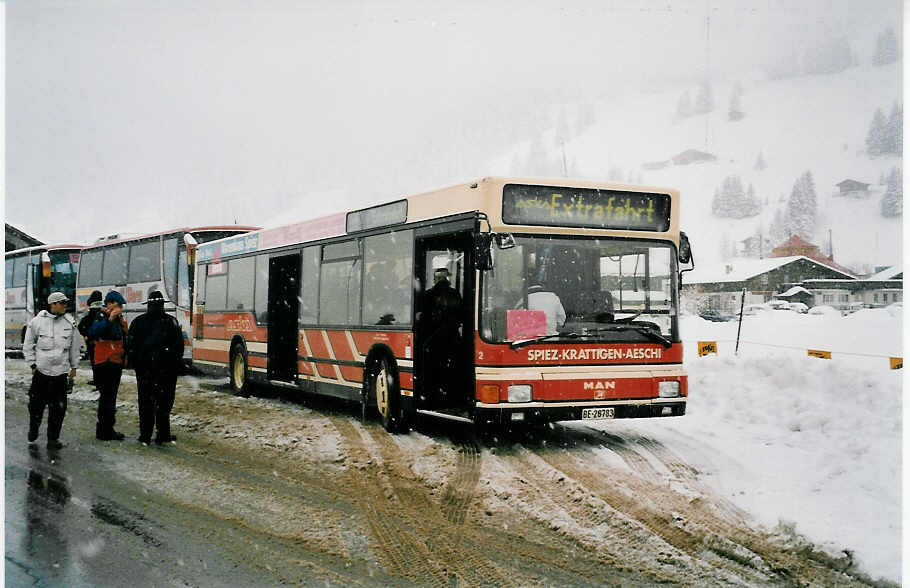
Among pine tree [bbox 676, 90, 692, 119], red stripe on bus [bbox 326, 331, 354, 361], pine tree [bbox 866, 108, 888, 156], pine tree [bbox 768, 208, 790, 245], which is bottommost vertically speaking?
red stripe on bus [bbox 326, 331, 354, 361]

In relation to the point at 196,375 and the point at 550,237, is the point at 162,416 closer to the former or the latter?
the point at 550,237

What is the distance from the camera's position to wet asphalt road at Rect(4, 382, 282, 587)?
4750mm

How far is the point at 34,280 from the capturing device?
26.8 metres

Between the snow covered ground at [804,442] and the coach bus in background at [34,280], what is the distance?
66.1 feet

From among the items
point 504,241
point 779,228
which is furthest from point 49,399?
point 779,228

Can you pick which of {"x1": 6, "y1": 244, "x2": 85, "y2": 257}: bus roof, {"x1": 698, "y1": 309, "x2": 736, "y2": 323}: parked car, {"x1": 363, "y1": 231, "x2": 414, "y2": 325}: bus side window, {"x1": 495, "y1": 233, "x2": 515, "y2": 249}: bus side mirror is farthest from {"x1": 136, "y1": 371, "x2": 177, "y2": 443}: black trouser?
{"x1": 698, "y1": 309, "x2": 736, "y2": 323}: parked car

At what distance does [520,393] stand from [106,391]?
508cm

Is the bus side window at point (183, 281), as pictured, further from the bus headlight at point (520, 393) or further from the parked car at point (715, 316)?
the parked car at point (715, 316)

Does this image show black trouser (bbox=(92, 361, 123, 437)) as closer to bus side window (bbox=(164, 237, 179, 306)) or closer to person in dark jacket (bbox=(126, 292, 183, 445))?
person in dark jacket (bbox=(126, 292, 183, 445))

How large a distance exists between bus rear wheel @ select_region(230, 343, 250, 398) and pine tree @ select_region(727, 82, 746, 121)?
174 ft

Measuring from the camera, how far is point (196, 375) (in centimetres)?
2077

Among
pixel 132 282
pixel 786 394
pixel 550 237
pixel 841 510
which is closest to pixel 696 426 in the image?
pixel 786 394

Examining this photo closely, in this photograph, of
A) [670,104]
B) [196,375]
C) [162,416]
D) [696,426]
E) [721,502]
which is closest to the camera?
[721,502]

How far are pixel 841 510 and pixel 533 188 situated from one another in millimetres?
4366
